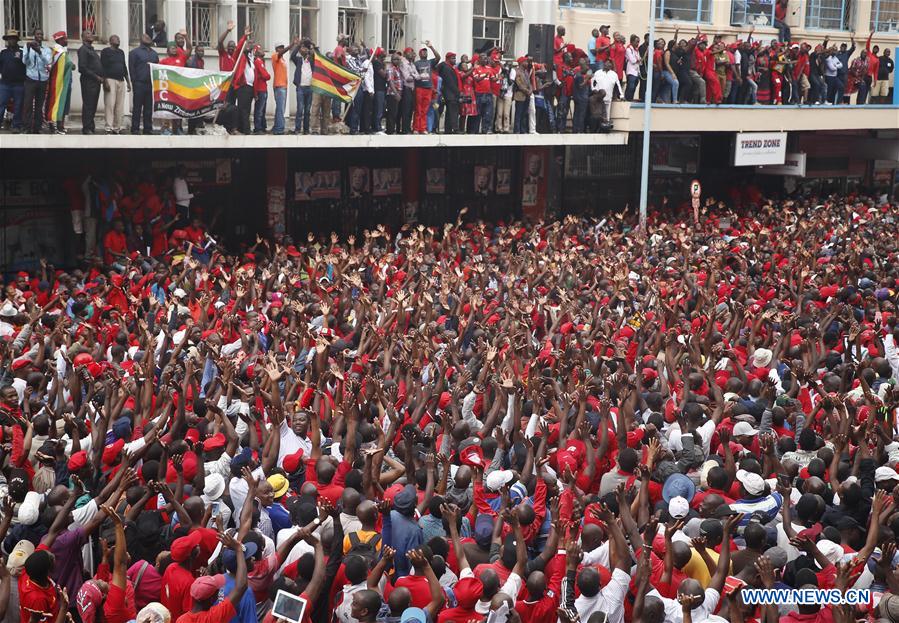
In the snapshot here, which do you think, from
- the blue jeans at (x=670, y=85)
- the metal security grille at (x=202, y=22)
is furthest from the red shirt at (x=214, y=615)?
the blue jeans at (x=670, y=85)

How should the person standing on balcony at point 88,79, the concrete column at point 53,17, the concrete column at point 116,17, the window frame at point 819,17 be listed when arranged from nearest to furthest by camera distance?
the person standing on balcony at point 88,79 < the concrete column at point 53,17 < the concrete column at point 116,17 < the window frame at point 819,17

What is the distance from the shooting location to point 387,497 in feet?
21.5

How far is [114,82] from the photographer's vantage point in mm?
14430

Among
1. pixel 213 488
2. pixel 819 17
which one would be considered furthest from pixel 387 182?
pixel 213 488

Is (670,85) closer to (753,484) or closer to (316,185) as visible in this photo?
(316,185)

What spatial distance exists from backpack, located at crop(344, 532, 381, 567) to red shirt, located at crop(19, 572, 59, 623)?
1.45m

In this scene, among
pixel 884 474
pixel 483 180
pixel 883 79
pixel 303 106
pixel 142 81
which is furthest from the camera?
pixel 883 79

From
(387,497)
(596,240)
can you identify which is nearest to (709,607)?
(387,497)

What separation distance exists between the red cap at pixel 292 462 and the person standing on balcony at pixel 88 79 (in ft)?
27.8

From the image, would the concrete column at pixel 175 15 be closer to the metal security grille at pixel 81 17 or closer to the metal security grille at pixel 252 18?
the metal security grille at pixel 81 17

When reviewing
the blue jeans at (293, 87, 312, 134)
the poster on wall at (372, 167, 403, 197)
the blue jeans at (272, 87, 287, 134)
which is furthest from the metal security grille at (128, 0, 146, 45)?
the poster on wall at (372, 167, 403, 197)

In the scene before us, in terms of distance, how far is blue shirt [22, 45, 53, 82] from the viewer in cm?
1352

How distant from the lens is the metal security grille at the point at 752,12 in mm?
25203

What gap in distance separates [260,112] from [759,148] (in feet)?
35.2
